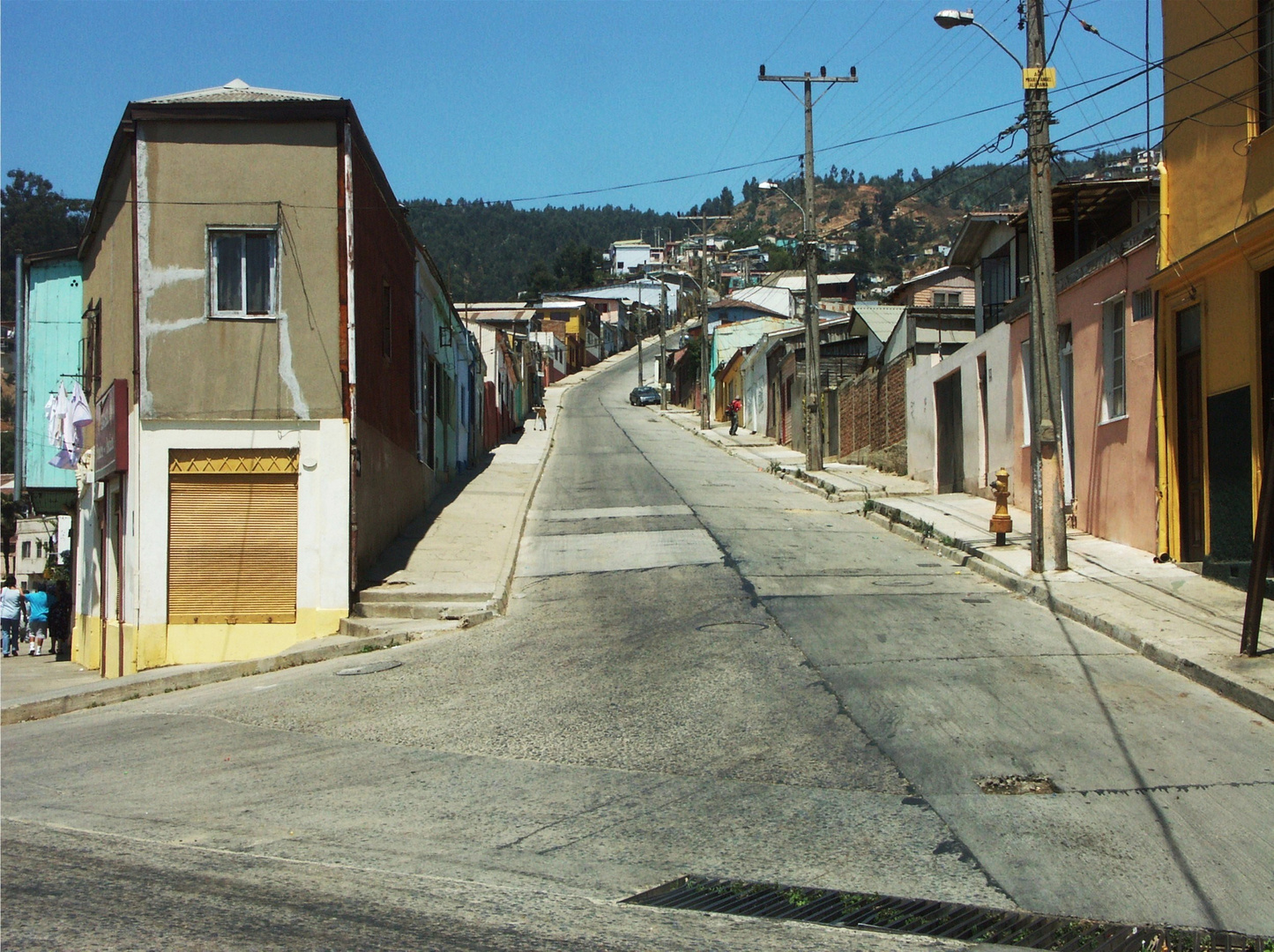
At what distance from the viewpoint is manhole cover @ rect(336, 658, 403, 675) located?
12.0 metres

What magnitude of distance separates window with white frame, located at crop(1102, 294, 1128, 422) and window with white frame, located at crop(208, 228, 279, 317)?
38.3ft

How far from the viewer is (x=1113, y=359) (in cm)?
1650

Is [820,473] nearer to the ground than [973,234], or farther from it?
nearer to the ground

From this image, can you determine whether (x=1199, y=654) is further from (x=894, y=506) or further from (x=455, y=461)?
(x=455, y=461)

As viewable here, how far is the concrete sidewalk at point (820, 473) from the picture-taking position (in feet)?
84.2

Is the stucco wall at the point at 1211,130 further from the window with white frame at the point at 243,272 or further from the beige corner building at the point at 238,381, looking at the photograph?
the window with white frame at the point at 243,272

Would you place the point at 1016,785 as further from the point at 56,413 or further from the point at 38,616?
the point at 38,616

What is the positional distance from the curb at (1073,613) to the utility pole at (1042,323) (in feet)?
2.38

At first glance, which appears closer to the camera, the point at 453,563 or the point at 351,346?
the point at 351,346

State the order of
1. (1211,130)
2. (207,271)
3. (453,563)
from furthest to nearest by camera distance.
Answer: (453,563) < (207,271) < (1211,130)

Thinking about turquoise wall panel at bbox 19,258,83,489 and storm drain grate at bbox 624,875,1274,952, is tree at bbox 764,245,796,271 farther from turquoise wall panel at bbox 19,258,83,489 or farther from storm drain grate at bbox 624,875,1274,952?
storm drain grate at bbox 624,875,1274,952

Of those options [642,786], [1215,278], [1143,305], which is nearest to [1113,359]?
[1143,305]

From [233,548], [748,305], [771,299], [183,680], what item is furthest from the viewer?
[771,299]

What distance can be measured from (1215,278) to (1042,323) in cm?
206
